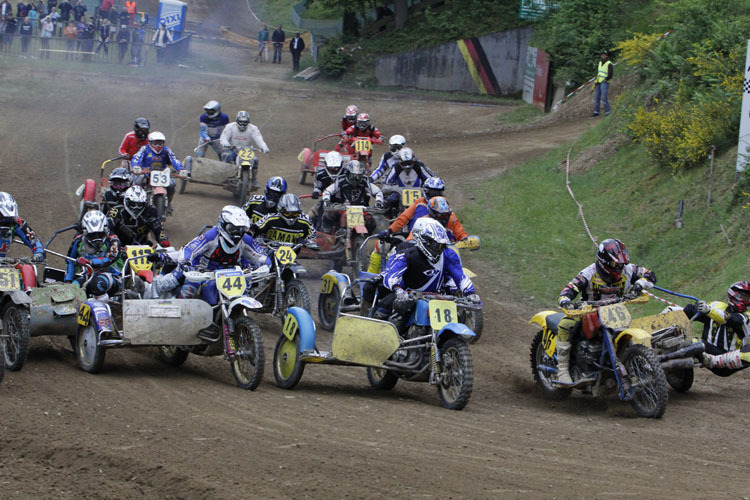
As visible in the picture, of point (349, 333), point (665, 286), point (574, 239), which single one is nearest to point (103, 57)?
point (574, 239)

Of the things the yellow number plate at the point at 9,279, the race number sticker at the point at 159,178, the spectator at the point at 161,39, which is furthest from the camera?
the spectator at the point at 161,39

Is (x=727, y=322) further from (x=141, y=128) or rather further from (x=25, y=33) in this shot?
(x=25, y=33)

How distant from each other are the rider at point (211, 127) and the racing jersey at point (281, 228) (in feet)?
26.2

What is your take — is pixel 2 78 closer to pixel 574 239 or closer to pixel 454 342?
pixel 574 239

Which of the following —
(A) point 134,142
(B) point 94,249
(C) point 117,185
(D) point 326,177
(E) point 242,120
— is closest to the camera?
(B) point 94,249

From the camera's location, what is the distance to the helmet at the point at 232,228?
11109 mm

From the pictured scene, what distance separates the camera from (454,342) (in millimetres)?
9352

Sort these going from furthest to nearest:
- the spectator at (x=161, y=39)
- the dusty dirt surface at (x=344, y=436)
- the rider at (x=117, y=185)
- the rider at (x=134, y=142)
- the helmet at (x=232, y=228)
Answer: the spectator at (x=161, y=39) < the rider at (x=134, y=142) < the rider at (x=117, y=185) < the helmet at (x=232, y=228) < the dusty dirt surface at (x=344, y=436)

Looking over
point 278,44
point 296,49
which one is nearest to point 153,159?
point 296,49

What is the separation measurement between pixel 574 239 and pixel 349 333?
11121mm

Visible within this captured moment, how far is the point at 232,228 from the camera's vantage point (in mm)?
11125

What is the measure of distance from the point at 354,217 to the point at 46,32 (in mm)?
29421

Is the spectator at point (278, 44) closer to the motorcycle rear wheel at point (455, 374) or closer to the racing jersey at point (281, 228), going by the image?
the racing jersey at point (281, 228)

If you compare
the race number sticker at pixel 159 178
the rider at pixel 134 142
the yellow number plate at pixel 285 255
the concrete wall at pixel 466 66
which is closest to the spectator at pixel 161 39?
the concrete wall at pixel 466 66
